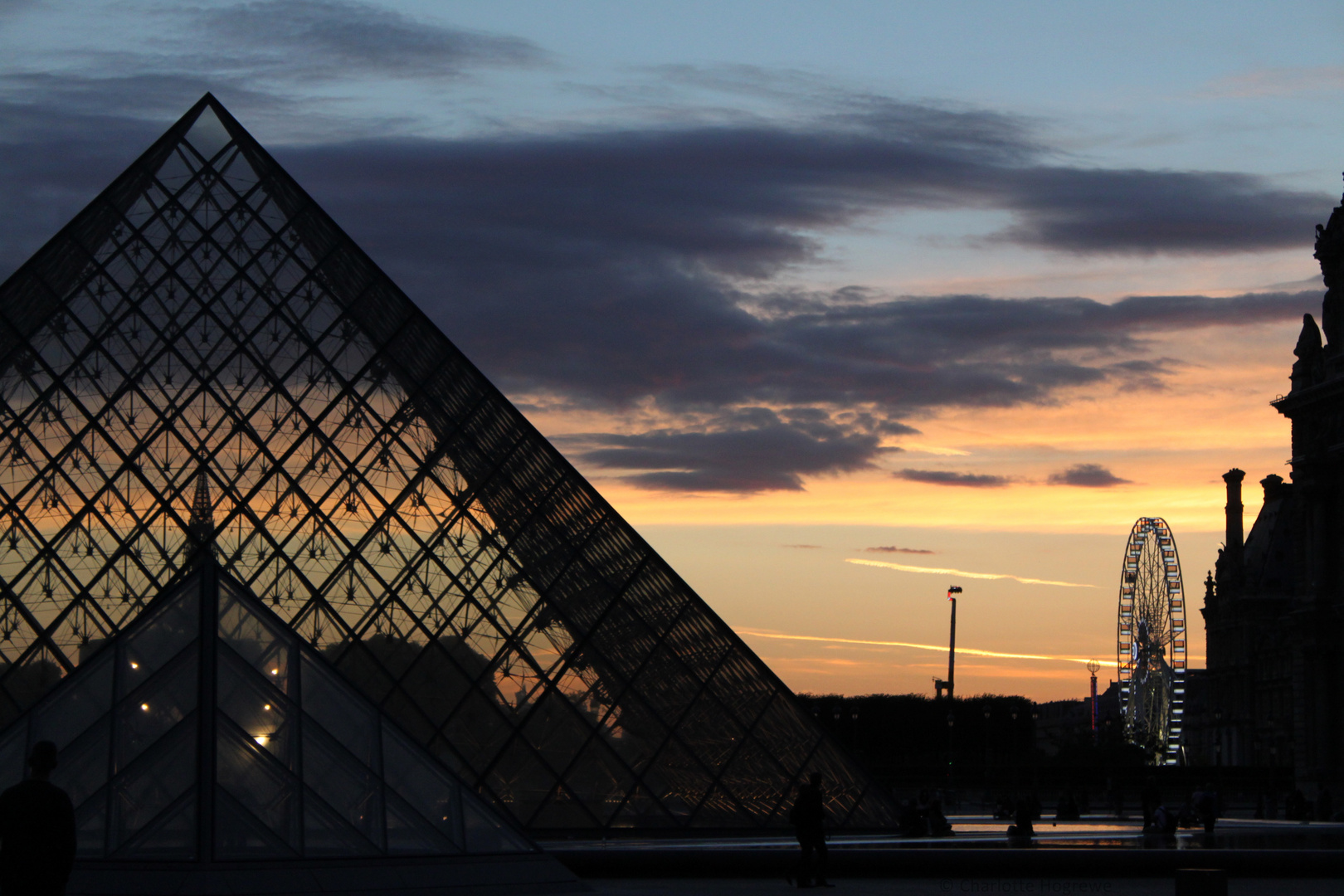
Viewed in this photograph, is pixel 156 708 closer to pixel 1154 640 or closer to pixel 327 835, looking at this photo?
pixel 327 835

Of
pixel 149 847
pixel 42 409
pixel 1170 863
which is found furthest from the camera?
pixel 42 409

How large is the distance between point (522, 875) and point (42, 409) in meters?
10.9

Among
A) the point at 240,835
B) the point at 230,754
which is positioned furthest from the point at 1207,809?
the point at 240,835

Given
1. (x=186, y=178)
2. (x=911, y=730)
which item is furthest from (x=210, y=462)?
(x=911, y=730)

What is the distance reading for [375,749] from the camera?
11445 millimetres

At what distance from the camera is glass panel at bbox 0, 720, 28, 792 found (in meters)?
11.1

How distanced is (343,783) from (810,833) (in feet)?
13.5

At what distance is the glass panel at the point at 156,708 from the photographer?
35.4 feet

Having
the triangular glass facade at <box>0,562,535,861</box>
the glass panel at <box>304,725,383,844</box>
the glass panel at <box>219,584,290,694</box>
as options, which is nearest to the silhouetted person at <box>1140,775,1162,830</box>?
the triangular glass facade at <box>0,562,535,861</box>

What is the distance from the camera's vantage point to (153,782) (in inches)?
415

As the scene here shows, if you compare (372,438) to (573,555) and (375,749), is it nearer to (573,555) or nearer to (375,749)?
(573,555)

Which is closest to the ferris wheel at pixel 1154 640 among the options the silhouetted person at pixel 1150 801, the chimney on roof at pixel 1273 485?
the chimney on roof at pixel 1273 485

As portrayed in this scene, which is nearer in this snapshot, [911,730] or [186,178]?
[186,178]

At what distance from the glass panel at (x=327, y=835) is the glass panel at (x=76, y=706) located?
1.64 metres
